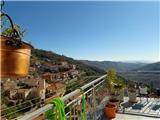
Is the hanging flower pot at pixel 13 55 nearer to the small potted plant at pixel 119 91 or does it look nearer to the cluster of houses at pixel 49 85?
the cluster of houses at pixel 49 85

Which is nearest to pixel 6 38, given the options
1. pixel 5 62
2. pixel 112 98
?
pixel 5 62

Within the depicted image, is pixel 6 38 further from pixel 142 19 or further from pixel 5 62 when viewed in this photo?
pixel 142 19

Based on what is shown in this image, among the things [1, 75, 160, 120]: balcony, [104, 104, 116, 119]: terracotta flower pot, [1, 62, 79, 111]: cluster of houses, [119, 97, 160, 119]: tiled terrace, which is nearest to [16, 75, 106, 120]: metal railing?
[1, 75, 160, 120]: balcony

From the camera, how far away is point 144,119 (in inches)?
191

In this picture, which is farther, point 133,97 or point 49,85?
point 49,85

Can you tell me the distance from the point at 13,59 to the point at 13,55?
0.09ft

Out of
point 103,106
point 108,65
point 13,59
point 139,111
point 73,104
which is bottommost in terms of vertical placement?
point 139,111

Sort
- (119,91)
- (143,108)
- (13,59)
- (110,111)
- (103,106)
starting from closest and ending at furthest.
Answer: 1. (13,59)
2. (110,111)
3. (103,106)
4. (143,108)
5. (119,91)

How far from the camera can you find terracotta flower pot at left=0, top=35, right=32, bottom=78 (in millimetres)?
1778

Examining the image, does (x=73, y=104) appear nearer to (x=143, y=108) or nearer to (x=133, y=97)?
(x=143, y=108)

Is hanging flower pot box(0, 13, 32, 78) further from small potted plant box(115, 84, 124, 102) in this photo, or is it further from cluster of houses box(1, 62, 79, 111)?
small potted plant box(115, 84, 124, 102)

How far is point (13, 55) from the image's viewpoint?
72.2 inches

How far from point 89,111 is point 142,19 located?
10171 millimetres

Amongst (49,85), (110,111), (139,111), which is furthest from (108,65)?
(110,111)
